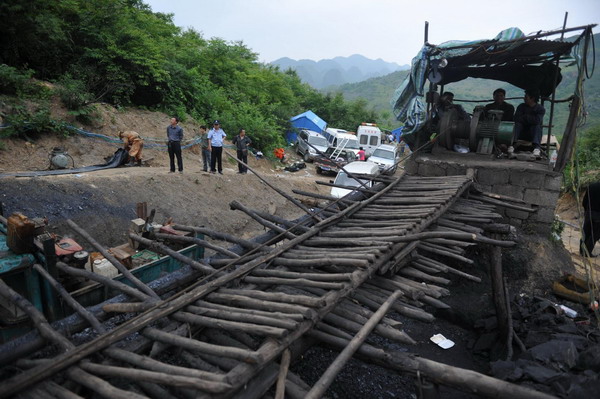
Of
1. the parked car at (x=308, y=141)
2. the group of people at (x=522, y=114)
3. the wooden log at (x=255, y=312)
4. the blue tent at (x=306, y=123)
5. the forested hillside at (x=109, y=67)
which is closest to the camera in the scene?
the wooden log at (x=255, y=312)

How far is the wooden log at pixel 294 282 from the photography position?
9.53ft

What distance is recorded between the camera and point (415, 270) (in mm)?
3789

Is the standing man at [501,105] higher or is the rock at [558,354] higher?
the standing man at [501,105]

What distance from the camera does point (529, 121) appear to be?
31.4 feet

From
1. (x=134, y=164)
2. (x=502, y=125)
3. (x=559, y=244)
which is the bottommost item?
(x=559, y=244)

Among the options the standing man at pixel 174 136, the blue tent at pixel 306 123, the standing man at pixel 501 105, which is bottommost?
the standing man at pixel 174 136

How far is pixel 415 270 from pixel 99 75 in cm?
1688

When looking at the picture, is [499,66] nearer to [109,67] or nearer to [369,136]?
[109,67]

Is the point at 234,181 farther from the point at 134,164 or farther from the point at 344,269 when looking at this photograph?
the point at 344,269

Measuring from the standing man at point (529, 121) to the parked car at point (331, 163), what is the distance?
11.1 meters

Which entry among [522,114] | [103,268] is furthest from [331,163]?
[103,268]

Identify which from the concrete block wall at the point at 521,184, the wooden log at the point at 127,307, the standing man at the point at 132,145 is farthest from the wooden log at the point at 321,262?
the standing man at the point at 132,145

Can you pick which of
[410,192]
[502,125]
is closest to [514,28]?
[502,125]

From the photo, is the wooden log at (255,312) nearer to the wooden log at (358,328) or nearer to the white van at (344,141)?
the wooden log at (358,328)
